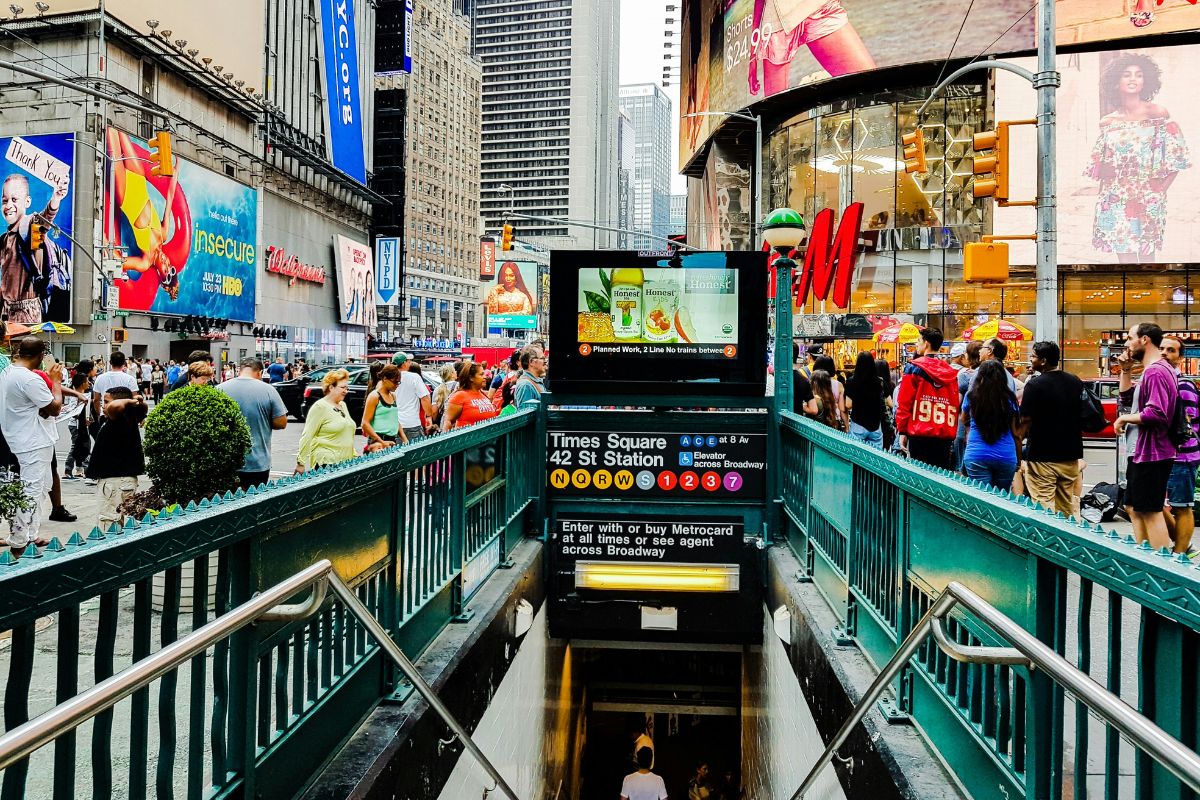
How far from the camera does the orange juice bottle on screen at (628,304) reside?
8.63 m

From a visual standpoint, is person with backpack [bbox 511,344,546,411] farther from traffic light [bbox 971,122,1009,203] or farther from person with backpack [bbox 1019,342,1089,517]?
traffic light [bbox 971,122,1009,203]

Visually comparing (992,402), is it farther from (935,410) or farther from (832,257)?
(832,257)

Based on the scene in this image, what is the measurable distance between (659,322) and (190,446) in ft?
14.5

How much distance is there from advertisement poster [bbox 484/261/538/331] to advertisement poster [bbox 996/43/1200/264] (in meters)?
69.7

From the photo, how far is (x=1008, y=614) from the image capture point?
3.12 metres

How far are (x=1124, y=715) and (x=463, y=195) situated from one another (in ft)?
437

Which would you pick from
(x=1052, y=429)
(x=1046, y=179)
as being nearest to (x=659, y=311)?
(x=1052, y=429)

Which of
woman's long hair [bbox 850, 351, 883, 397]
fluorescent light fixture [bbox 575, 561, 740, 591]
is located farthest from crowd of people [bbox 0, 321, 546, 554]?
woman's long hair [bbox 850, 351, 883, 397]

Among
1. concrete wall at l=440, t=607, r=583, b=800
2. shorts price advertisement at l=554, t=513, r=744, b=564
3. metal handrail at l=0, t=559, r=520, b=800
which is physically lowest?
concrete wall at l=440, t=607, r=583, b=800

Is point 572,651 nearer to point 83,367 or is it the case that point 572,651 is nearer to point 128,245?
point 83,367

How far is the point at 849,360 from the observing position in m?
34.6

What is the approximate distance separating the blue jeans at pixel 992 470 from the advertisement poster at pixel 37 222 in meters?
41.4

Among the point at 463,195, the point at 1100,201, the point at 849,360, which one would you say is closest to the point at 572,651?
the point at 849,360

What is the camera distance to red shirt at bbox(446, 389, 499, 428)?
356 inches
